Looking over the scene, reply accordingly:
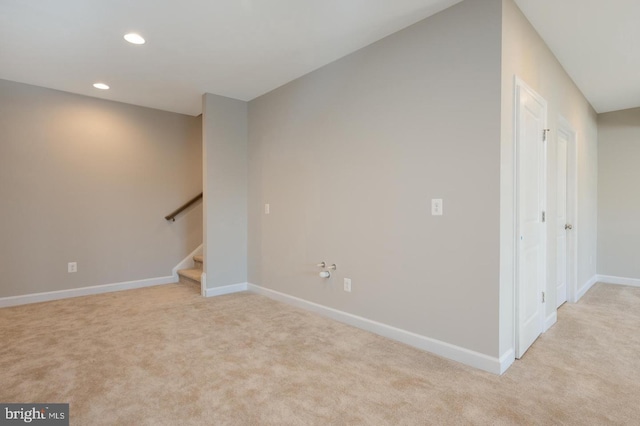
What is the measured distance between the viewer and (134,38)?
2.72 meters

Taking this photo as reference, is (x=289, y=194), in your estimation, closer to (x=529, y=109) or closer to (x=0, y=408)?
(x=529, y=109)

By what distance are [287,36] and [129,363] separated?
2.74 meters

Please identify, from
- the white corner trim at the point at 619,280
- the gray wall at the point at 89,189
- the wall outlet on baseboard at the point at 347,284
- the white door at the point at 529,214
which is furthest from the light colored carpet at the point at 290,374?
the white corner trim at the point at 619,280

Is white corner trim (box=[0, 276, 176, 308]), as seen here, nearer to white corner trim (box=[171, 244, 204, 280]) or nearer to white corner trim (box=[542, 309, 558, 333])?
white corner trim (box=[171, 244, 204, 280])

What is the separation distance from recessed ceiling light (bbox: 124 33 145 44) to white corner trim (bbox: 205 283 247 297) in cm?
266

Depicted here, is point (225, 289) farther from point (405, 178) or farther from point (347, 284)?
point (405, 178)

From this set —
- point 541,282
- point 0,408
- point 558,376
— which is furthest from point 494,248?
point 0,408

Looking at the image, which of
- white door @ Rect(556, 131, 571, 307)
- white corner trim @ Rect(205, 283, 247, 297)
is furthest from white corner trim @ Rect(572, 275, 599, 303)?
white corner trim @ Rect(205, 283, 247, 297)

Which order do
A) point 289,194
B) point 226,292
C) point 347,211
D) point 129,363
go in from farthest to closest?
point 226,292
point 289,194
point 347,211
point 129,363

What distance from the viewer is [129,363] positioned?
7.50 ft

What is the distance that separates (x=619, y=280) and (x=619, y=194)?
4.04ft

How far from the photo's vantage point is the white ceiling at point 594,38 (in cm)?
234

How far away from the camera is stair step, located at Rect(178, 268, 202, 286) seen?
14.4 ft

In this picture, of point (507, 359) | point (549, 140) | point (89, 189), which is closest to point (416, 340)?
point (507, 359)
